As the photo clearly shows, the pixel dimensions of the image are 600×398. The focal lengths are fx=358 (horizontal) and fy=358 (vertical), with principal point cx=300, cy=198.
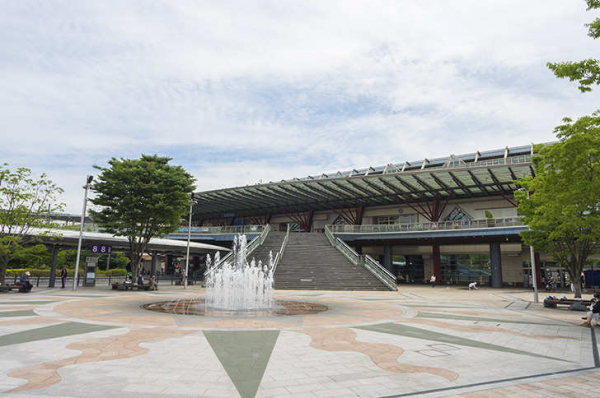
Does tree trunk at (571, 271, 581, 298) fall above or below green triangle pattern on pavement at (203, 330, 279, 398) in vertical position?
above

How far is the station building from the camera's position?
31672mm

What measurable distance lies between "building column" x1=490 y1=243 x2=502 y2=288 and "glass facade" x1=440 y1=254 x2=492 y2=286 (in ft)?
16.6

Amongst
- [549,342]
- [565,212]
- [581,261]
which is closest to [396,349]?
[549,342]

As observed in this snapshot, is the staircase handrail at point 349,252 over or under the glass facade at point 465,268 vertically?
over

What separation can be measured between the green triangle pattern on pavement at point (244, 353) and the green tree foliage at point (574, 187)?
36.5 ft

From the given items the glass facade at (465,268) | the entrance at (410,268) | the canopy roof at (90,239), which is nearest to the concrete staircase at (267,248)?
the canopy roof at (90,239)

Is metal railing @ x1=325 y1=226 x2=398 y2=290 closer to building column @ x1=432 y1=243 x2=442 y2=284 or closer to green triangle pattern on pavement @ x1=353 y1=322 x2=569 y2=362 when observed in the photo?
building column @ x1=432 y1=243 x2=442 y2=284

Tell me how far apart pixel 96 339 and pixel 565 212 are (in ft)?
49.8

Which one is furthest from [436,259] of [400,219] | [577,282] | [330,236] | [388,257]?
[577,282]

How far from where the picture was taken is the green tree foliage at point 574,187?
464 inches

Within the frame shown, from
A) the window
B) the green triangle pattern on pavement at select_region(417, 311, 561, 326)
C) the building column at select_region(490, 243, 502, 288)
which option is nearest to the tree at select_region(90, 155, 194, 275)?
the green triangle pattern on pavement at select_region(417, 311, 561, 326)

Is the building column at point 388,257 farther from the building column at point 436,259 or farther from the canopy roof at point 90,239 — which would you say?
the canopy roof at point 90,239

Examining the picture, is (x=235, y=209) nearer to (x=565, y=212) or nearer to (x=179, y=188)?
(x=179, y=188)

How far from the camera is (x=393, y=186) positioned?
38.2 metres
